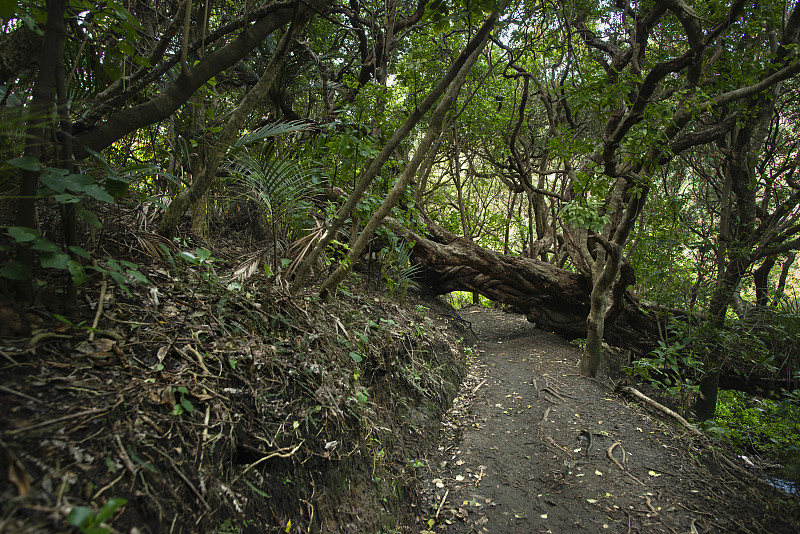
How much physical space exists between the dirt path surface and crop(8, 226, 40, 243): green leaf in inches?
108

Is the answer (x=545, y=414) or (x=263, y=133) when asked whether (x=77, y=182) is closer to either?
(x=263, y=133)

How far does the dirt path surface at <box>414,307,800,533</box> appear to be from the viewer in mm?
2771

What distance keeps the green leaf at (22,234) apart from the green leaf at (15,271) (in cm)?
13

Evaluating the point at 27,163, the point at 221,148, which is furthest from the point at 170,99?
the point at 27,163

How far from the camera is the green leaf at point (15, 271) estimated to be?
1.46m

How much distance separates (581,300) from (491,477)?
4.87m

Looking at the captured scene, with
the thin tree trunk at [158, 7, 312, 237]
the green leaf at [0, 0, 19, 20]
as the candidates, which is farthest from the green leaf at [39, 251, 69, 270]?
the thin tree trunk at [158, 7, 312, 237]

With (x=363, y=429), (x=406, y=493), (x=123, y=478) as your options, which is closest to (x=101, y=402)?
(x=123, y=478)

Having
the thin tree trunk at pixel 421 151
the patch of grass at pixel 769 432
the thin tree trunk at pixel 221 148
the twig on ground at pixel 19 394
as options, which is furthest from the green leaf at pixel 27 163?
the patch of grass at pixel 769 432

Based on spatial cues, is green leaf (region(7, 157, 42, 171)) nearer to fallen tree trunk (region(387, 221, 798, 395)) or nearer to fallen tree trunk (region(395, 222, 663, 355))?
fallen tree trunk (region(387, 221, 798, 395))

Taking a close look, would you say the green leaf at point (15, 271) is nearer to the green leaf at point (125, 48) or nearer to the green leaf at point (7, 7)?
the green leaf at point (7, 7)

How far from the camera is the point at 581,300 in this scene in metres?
7.30

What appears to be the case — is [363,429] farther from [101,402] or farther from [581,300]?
[581,300]

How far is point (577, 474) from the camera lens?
3242 mm
